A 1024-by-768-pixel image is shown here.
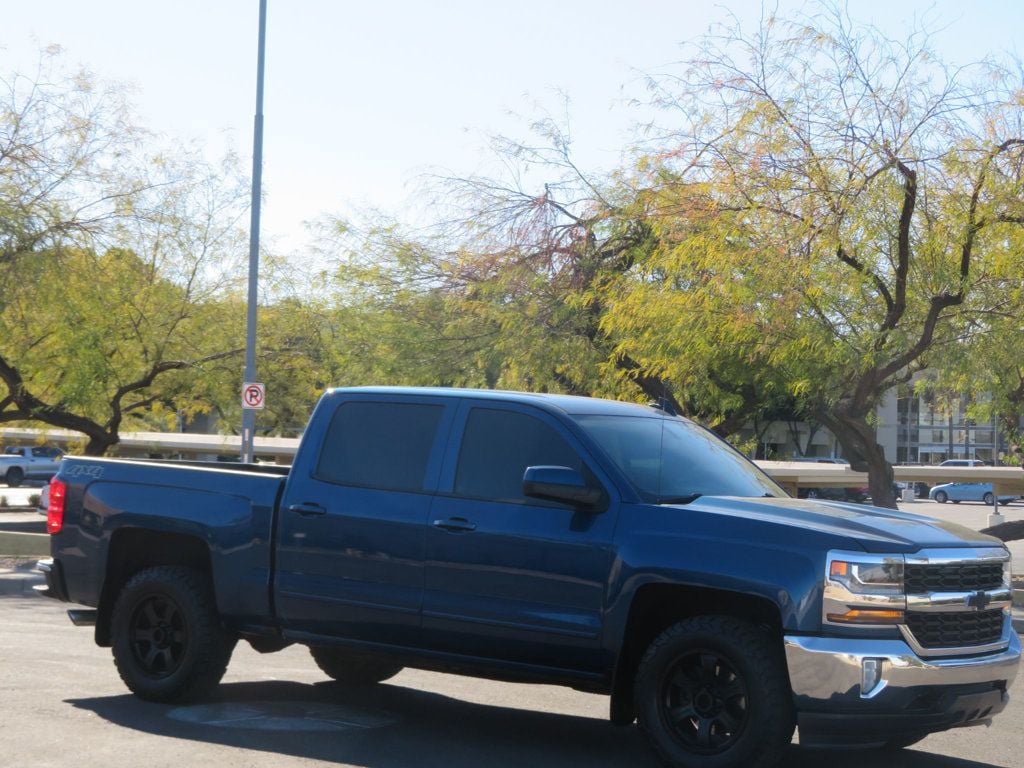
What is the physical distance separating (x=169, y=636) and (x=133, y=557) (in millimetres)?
599

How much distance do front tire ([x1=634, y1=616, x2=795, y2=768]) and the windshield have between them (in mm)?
764

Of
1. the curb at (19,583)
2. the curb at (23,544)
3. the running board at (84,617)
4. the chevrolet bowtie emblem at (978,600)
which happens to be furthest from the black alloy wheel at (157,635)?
the curb at (23,544)

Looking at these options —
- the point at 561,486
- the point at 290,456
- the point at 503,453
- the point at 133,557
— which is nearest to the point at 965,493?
the point at 290,456

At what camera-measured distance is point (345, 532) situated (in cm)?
735

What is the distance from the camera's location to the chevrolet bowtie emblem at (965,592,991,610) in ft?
20.9

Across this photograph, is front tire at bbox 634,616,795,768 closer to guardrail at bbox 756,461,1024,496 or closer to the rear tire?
the rear tire

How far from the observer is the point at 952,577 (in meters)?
6.30

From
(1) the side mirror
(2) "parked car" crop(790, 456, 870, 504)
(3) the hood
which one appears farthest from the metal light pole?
(2) "parked car" crop(790, 456, 870, 504)

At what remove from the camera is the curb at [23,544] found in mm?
19609

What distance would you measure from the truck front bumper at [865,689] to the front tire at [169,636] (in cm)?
357

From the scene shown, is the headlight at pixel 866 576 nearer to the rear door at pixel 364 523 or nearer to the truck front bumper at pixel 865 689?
the truck front bumper at pixel 865 689

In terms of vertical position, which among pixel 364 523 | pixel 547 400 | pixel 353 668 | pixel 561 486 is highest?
pixel 547 400

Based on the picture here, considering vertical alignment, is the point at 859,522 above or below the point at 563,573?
above

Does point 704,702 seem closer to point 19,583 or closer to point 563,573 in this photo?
point 563,573
